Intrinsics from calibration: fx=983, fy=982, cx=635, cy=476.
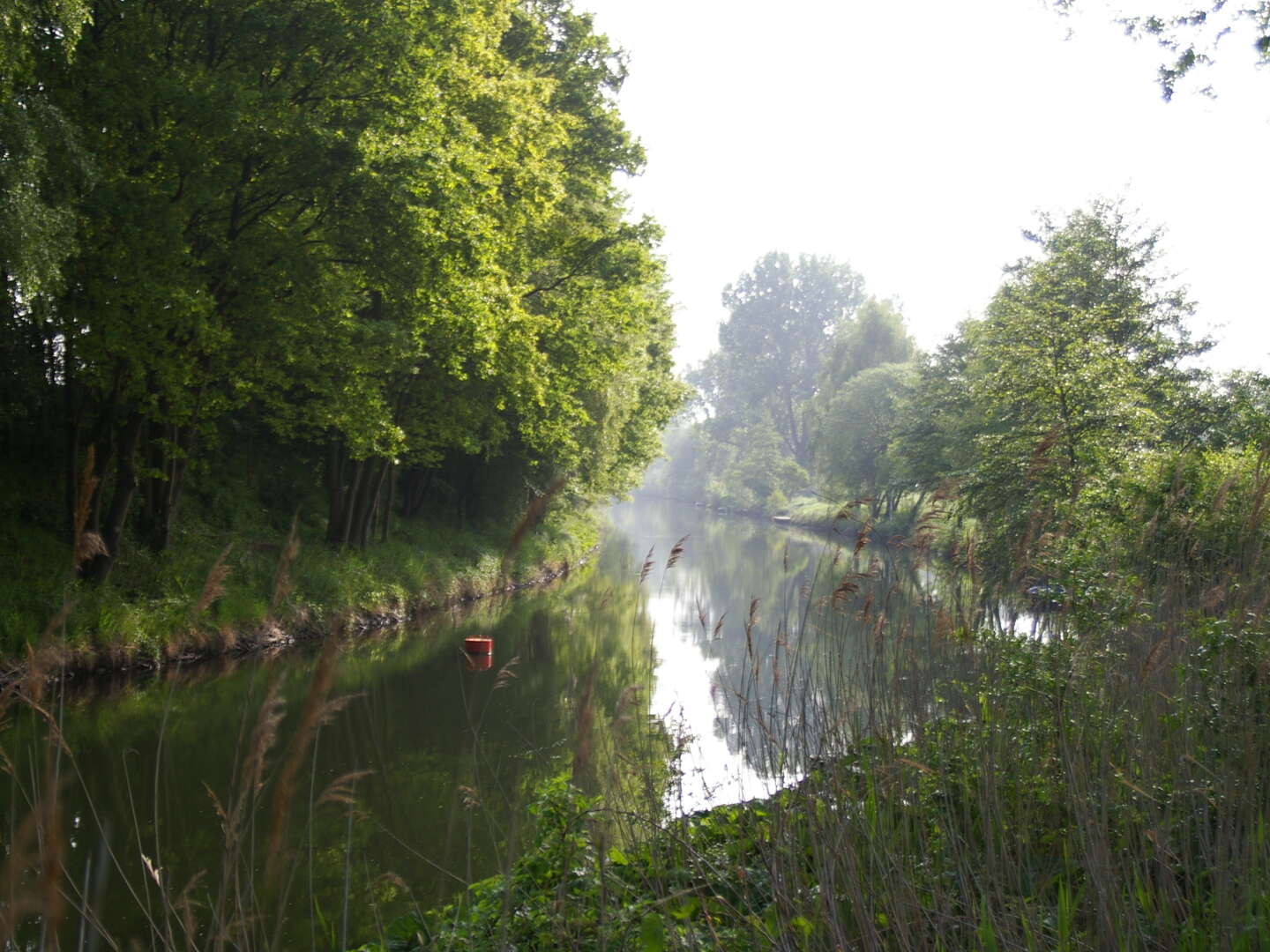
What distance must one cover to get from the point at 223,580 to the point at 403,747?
2.90m

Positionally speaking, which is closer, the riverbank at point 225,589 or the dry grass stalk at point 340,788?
the dry grass stalk at point 340,788

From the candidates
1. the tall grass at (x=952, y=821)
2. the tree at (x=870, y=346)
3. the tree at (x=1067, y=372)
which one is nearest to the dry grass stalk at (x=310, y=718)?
the tall grass at (x=952, y=821)

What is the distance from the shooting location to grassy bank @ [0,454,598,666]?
35.9ft

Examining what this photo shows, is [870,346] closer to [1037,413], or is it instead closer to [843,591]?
[1037,413]

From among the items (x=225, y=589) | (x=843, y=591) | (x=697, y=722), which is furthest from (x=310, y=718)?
(x=697, y=722)

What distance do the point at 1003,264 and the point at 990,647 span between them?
36.2 metres

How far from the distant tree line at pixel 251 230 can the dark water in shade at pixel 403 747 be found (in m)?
2.46

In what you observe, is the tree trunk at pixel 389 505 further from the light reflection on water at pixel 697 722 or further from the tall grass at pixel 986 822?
the tall grass at pixel 986 822

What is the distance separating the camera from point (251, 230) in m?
12.5

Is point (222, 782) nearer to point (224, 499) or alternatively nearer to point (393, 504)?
point (224, 499)

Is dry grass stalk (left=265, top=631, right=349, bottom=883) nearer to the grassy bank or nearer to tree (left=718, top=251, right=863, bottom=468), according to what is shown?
the grassy bank

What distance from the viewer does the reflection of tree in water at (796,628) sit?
4660mm

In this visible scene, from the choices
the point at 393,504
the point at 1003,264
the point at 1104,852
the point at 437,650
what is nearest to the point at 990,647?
the point at 1104,852

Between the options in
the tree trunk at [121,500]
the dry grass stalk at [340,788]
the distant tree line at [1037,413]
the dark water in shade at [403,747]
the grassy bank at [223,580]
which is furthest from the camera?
the tree trunk at [121,500]
